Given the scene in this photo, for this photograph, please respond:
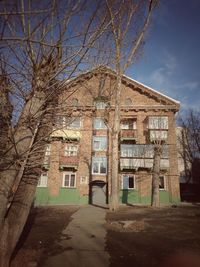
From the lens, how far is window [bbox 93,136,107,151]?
24688 millimetres

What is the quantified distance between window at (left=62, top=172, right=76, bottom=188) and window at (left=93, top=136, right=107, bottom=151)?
4117mm

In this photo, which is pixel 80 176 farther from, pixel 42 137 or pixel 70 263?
pixel 42 137

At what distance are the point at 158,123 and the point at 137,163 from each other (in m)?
4.92

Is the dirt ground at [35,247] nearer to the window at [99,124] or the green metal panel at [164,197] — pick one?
the green metal panel at [164,197]

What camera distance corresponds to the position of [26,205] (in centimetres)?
451

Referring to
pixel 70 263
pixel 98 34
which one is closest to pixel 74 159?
pixel 70 263

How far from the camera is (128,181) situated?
23047mm

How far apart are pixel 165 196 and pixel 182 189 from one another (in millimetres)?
8893

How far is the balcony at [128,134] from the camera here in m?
23.9

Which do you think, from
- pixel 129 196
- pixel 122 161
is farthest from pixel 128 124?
pixel 129 196

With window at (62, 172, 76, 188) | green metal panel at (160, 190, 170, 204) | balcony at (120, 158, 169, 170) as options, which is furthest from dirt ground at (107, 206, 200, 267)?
window at (62, 172, 76, 188)

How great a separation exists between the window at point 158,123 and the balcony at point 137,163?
145 inches

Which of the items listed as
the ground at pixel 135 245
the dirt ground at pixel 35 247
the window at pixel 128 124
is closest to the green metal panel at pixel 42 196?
the window at pixel 128 124

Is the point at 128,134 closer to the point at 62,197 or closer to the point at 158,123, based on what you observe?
the point at 158,123
